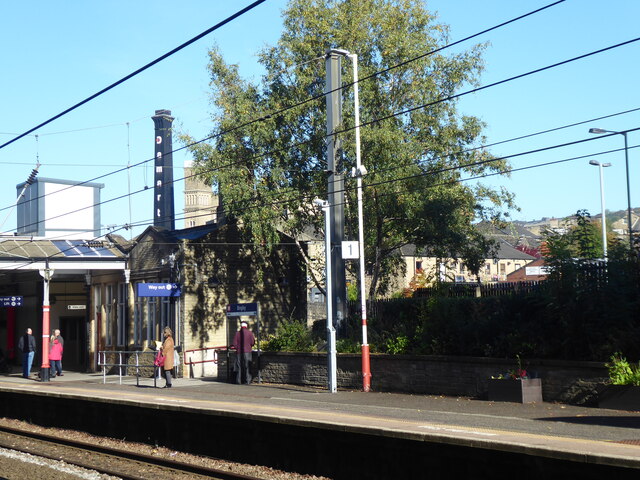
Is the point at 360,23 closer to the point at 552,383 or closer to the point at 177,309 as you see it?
the point at 177,309

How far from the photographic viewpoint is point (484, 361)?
61.3 feet

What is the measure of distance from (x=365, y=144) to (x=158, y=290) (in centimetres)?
849

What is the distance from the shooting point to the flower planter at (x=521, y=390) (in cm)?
1727

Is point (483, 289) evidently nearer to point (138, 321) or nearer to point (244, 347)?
point (244, 347)

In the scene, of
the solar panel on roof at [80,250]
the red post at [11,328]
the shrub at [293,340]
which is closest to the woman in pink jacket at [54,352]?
the solar panel on roof at [80,250]

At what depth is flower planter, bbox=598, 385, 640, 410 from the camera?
1540cm

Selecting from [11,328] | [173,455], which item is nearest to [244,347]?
[173,455]

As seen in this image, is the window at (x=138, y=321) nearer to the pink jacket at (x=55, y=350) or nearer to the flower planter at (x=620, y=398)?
the pink jacket at (x=55, y=350)

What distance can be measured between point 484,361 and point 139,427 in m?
7.69

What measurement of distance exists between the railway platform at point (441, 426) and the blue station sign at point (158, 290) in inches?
229

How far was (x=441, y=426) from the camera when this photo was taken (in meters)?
12.6

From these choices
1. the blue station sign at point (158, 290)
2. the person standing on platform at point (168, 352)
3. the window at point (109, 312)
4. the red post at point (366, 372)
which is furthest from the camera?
the window at point (109, 312)

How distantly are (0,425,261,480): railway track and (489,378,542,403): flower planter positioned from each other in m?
7.40

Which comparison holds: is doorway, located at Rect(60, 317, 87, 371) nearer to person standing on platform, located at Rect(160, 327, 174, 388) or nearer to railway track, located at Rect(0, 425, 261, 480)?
person standing on platform, located at Rect(160, 327, 174, 388)
